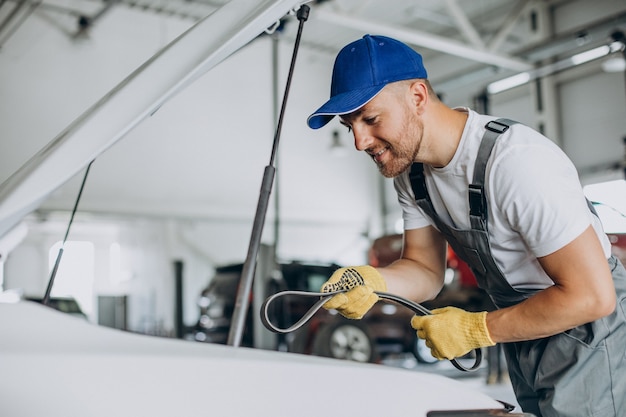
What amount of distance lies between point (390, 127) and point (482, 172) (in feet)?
0.84

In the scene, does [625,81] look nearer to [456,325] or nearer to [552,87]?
[552,87]

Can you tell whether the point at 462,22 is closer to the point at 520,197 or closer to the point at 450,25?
the point at 450,25

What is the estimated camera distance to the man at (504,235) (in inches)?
60.0

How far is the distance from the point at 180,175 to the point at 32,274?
3.99 m

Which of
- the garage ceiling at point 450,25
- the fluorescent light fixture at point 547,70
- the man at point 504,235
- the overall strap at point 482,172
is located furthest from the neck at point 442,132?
the fluorescent light fixture at point 547,70

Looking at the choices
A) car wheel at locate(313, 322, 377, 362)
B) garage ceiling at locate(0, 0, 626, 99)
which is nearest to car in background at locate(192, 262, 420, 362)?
car wheel at locate(313, 322, 377, 362)

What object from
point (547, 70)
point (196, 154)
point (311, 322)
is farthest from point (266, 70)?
point (311, 322)

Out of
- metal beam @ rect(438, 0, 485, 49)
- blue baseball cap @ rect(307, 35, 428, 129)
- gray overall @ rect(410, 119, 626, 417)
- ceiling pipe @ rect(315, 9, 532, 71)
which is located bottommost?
gray overall @ rect(410, 119, 626, 417)

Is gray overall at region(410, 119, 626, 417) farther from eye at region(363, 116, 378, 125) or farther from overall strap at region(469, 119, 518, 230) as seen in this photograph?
eye at region(363, 116, 378, 125)

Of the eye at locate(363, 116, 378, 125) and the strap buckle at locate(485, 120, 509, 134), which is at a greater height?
the eye at locate(363, 116, 378, 125)

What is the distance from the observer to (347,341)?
7.48 meters

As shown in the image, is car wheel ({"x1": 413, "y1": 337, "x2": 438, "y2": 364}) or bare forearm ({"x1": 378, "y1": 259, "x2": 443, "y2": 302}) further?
car wheel ({"x1": 413, "y1": 337, "x2": 438, "y2": 364})

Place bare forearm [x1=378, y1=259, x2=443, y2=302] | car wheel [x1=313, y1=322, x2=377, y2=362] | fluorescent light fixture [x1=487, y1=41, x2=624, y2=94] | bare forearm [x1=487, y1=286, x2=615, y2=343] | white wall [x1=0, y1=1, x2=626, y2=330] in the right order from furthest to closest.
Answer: white wall [x1=0, y1=1, x2=626, y2=330]
fluorescent light fixture [x1=487, y1=41, x2=624, y2=94]
car wheel [x1=313, y1=322, x2=377, y2=362]
bare forearm [x1=378, y1=259, x2=443, y2=302]
bare forearm [x1=487, y1=286, x2=615, y2=343]

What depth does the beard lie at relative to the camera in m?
1.77
